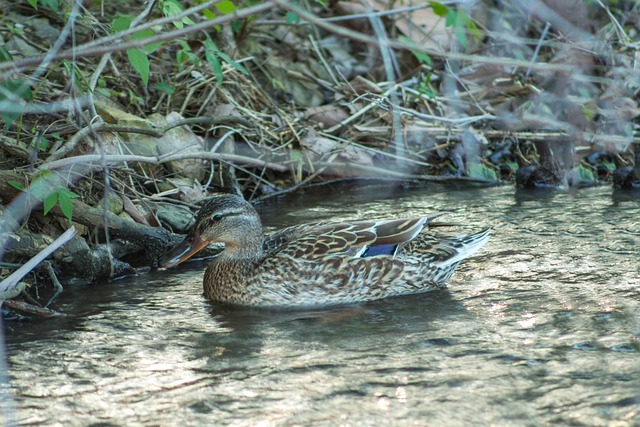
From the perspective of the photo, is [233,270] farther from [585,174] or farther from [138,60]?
[585,174]

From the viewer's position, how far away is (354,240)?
6648 millimetres

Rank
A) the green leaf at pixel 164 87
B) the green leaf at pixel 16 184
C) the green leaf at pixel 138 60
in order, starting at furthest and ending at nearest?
1. the green leaf at pixel 164 87
2. the green leaf at pixel 16 184
3. the green leaf at pixel 138 60

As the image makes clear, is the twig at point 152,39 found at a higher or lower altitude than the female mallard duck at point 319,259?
higher

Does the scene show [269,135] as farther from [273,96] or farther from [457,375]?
[457,375]

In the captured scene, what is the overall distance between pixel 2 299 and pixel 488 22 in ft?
24.0

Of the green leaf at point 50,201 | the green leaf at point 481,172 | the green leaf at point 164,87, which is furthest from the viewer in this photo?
the green leaf at point 481,172

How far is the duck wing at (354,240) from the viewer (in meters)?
6.61

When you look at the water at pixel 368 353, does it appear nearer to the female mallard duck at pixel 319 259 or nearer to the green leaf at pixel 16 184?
the female mallard duck at pixel 319 259

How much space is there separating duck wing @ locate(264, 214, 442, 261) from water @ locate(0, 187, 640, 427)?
0.41m

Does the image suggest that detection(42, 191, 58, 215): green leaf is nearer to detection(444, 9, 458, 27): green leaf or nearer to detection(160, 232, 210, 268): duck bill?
detection(160, 232, 210, 268): duck bill

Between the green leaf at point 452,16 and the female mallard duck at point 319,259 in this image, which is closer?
the green leaf at point 452,16

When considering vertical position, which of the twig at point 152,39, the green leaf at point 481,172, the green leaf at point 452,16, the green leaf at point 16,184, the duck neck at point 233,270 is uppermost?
the twig at point 152,39

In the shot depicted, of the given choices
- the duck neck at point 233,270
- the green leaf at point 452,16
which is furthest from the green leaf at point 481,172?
the green leaf at point 452,16

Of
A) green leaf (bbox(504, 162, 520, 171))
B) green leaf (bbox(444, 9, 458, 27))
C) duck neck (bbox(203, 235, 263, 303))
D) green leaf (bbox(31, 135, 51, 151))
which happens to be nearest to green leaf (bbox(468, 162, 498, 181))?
green leaf (bbox(504, 162, 520, 171))
